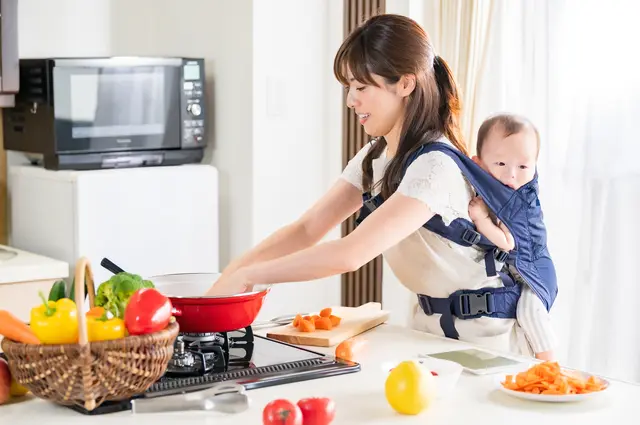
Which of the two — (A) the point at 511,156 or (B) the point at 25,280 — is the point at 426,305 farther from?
(B) the point at 25,280

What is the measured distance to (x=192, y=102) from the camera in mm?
3504

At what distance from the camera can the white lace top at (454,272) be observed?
7.16 ft

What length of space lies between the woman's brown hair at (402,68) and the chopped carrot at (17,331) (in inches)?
40.7

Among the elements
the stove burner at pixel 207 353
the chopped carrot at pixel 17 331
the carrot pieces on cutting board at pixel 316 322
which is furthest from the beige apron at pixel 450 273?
the chopped carrot at pixel 17 331

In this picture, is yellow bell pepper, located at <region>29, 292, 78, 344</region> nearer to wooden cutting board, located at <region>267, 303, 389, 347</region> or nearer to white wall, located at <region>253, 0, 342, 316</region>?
wooden cutting board, located at <region>267, 303, 389, 347</region>

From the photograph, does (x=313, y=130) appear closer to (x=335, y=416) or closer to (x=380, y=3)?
(x=380, y=3)

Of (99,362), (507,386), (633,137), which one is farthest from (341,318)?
(633,137)

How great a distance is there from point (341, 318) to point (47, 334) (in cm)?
88

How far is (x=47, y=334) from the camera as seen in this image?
4.89 ft

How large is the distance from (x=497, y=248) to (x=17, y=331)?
1188mm

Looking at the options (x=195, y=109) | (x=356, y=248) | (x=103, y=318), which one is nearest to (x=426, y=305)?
(x=356, y=248)

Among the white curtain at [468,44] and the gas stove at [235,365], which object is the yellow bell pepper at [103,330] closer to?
the gas stove at [235,365]

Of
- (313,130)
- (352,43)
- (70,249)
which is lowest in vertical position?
(70,249)

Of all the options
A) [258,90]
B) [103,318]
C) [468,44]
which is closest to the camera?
[103,318]
